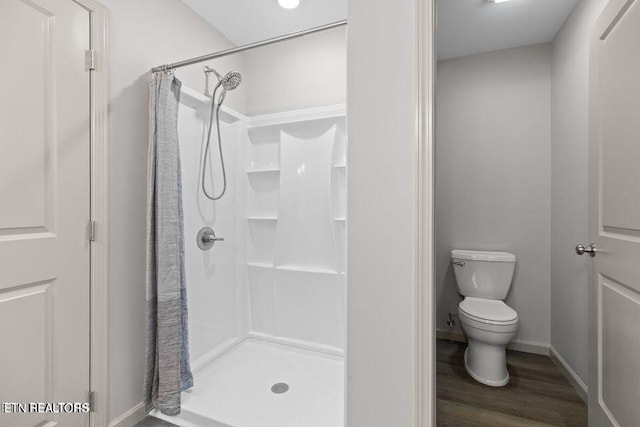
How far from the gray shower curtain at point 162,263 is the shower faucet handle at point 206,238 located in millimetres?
449

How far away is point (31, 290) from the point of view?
1.17 m

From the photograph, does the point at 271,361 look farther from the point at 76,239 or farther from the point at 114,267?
the point at 76,239

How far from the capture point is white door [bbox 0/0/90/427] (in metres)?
1.11

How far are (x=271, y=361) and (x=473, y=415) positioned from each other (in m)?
1.34

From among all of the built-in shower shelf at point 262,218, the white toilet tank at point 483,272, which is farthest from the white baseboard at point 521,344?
the built-in shower shelf at point 262,218

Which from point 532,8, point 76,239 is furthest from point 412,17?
point 76,239

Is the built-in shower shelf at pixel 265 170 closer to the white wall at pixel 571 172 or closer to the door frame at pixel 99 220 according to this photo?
the door frame at pixel 99 220

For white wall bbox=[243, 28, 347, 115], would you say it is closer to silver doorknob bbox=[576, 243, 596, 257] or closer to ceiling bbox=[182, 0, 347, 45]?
ceiling bbox=[182, 0, 347, 45]

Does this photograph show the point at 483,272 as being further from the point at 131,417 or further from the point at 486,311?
the point at 131,417

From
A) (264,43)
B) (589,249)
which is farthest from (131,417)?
(589,249)

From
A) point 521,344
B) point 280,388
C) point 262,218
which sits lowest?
point 280,388

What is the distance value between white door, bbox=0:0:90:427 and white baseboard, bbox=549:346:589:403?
7.95 feet

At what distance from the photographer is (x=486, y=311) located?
1.77 metres

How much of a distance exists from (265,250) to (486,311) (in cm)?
169
